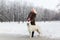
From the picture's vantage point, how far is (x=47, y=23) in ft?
8.41

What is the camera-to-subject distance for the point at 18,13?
2584 millimetres

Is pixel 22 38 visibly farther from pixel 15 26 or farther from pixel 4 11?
pixel 4 11

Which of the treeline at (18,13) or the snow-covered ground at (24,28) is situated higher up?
the treeline at (18,13)

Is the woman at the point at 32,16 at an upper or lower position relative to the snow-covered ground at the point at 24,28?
upper

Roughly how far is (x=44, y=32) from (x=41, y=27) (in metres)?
0.07

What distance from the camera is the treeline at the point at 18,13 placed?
257 cm

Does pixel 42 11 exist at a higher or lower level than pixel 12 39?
higher

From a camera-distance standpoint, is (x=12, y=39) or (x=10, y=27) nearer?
(x=12, y=39)

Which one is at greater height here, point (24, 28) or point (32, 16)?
point (32, 16)

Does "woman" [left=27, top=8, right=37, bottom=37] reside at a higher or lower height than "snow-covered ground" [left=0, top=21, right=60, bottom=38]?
higher

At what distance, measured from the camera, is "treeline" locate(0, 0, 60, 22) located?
8.44 ft

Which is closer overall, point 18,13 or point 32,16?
point 32,16

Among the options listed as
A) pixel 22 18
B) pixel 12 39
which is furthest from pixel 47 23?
pixel 12 39

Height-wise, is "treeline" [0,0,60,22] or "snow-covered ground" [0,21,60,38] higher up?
"treeline" [0,0,60,22]
